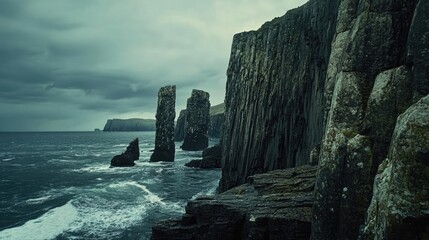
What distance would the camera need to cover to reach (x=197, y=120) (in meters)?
132

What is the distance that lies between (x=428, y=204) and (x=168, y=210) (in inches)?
1557

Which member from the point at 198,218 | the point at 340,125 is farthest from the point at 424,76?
the point at 198,218

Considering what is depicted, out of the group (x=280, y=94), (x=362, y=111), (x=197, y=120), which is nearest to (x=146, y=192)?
(x=280, y=94)

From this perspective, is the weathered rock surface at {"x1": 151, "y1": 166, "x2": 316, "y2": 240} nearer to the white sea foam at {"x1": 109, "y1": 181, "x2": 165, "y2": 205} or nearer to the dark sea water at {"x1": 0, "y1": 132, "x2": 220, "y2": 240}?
the dark sea water at {"x1": 0, "y1": 132, "x2": 220, "y2": 240}

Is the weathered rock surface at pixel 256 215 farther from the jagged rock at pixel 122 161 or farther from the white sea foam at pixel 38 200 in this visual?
the jagged rock at pixel 122 161

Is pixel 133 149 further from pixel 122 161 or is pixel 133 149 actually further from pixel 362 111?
pixel 362 111

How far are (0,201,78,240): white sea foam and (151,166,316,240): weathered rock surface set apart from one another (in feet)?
63.0

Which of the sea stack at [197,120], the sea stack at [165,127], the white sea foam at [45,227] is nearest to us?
the white sea foam at [45,227]

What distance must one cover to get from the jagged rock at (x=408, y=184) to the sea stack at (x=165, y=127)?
94.3 metres

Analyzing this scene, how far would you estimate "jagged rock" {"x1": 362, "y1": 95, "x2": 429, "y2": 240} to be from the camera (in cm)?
840

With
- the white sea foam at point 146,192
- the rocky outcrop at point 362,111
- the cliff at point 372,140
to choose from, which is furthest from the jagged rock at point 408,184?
the white sea foam at point 146,192

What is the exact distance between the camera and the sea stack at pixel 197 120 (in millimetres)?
131250

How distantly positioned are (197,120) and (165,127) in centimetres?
3061

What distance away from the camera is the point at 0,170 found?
8281 centimetres
